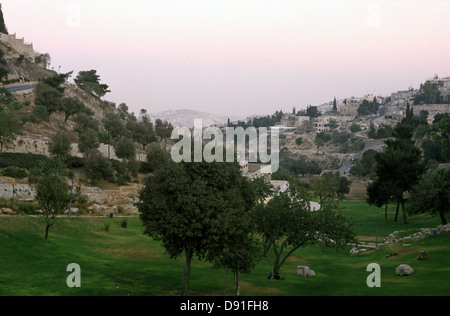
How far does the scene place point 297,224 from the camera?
110ft

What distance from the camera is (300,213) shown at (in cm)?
3384

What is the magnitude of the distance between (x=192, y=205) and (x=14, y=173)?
135ft

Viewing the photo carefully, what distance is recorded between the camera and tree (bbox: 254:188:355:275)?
33594 mm

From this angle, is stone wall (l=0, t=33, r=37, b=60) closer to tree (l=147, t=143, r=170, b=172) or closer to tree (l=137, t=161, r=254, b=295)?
tree (l=147, t=143, r=170, b=172)

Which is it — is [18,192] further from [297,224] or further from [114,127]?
[114,127]

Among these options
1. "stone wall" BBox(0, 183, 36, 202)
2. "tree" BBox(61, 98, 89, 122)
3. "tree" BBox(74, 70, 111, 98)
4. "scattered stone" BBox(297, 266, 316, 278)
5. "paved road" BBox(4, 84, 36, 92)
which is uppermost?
"tree" BBox(74, 70, 111, 98)

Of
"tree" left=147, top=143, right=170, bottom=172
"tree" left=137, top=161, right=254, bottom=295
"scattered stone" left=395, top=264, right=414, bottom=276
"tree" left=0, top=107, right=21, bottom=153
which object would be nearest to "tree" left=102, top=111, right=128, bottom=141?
"tree" left=147, top=143, right=170, bottom=172

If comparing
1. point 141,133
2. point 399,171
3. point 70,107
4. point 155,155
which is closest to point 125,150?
point 155,155

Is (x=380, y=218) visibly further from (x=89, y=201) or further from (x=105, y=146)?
(x=105, y=146)

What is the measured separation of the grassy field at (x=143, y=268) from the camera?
1107 inches

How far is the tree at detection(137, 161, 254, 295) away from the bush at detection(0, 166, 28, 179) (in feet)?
122

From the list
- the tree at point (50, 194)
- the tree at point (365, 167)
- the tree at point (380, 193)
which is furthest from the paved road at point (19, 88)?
the tree at point (365, 167)

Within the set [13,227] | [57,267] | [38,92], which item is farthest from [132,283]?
[38,92]
